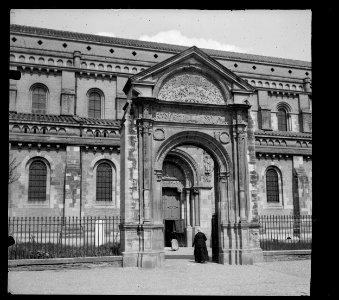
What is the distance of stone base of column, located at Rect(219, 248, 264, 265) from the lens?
15859 mm

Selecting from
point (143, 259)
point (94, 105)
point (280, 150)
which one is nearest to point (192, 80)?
point (143, 259)

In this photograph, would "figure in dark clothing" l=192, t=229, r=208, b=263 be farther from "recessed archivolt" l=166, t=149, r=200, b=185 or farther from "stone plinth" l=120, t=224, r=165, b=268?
"recessed archivolt" l=166, t=149, r=200, b=185

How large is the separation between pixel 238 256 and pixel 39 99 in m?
21.6

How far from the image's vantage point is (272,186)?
28.6 m

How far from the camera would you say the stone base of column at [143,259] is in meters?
14.9

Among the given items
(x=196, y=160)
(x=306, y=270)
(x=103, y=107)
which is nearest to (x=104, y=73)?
(x=103, y=107)

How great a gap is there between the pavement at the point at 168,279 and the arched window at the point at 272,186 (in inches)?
495

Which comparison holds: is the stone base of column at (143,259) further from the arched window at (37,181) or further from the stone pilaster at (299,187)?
the stone pilaster at (299,187)

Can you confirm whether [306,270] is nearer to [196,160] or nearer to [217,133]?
[217,133]

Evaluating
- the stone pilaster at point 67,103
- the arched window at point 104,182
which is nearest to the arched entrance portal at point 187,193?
the arched window at point 104,182

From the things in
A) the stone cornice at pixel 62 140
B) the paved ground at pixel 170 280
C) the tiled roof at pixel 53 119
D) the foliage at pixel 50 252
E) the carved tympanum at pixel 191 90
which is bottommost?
the paved ground at pixel 170 280

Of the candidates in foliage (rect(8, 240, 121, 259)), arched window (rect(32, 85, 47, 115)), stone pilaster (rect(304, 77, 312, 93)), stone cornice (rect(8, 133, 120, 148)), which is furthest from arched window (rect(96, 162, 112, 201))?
stone pilaster (rect(304, 77, 312, 93))

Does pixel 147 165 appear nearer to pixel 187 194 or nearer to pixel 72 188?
pixel 72 188

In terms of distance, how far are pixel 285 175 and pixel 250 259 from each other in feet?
45.7
